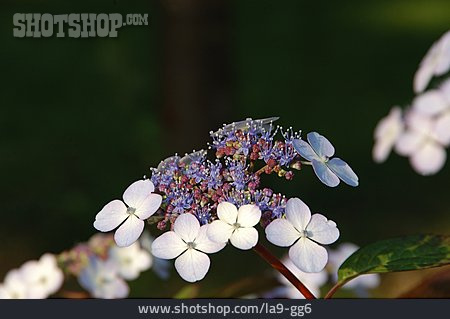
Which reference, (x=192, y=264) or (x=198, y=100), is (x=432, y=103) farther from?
(x=198, y=100)

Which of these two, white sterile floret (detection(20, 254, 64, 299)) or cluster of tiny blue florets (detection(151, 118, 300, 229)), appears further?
white sterile floret (detection(20, 254, 64, 299))

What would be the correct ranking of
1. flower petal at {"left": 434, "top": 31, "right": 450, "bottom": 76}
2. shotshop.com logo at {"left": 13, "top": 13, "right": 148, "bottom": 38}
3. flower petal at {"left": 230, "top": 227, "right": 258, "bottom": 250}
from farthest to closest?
shotshop.com logo at {"left": 13, "top": 13, "right": 148, "bottom": 38} → flower petal at {"left": 434, "top": 31, "right": 450, "bottom": 76} → flower petal at {"left": 230, "top": 227, "right": 258, "bottom": 250}

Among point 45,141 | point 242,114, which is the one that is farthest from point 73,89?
point 242,114

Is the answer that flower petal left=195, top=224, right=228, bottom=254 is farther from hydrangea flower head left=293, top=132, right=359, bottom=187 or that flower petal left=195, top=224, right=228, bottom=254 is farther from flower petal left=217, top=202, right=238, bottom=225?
hydrangea flower head left=293, top=132, right=359, bottom=187

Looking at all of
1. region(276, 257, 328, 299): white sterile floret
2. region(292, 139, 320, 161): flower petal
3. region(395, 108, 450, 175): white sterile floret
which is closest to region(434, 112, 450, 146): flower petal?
region(395, 108, 450, 175): white sterile floret

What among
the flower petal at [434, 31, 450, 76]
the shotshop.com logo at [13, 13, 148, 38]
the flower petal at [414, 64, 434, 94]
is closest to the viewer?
the flower petal at [434, 31, 450, 76]

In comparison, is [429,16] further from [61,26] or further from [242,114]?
[61,26]
